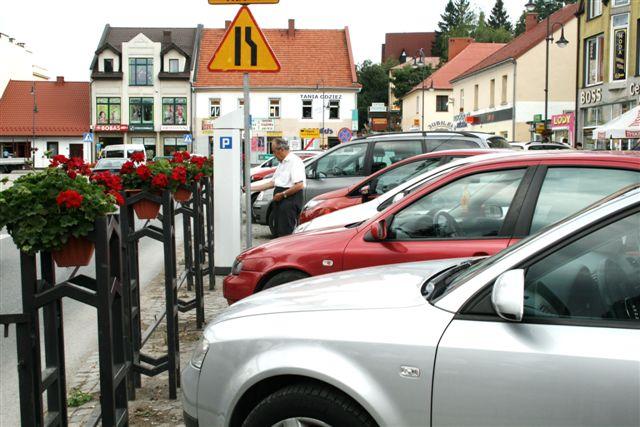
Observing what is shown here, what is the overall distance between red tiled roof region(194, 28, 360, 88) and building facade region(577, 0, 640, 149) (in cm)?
2815

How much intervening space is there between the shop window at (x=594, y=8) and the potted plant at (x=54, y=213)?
35.3 metres

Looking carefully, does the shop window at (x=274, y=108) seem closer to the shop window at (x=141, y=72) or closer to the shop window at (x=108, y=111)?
the shop window at (x=141, y=72)

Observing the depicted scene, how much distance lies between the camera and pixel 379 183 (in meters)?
11.2

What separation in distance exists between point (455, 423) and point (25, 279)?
2.02 meters

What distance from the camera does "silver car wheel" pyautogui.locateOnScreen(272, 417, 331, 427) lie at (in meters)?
3.21

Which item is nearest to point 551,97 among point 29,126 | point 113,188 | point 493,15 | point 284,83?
point 284,83

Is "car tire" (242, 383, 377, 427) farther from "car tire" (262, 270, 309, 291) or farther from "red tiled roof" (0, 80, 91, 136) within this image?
"red tiled roof" (0, 80, 91, 136)

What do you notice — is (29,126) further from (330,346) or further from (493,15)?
(493,15)

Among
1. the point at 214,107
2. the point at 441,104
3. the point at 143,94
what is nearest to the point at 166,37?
the point at 143,94

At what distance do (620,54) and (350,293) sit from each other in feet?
108

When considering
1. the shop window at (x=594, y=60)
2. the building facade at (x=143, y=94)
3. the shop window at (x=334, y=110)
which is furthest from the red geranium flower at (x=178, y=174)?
the building facade at (x=143, y=94)

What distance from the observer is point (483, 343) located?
292 cm

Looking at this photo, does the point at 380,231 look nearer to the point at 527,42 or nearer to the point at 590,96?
the point at 590,96

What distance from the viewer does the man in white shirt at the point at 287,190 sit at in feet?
35.8
